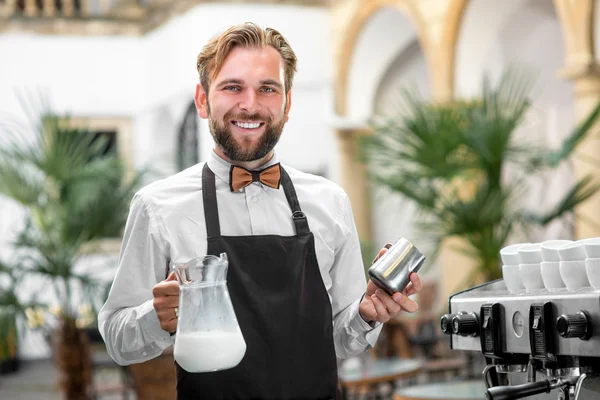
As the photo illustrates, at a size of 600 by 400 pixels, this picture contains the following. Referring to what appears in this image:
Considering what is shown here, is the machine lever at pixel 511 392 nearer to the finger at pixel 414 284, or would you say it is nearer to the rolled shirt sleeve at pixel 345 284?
the finger at pixel 414 284

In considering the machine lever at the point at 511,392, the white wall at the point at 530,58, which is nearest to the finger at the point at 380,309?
the machine lever at the point at 511,392

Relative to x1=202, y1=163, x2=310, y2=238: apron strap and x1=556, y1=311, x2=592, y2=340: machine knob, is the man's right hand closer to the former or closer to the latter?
x1=202, y1=163, x2=310, y2=238: apron strap

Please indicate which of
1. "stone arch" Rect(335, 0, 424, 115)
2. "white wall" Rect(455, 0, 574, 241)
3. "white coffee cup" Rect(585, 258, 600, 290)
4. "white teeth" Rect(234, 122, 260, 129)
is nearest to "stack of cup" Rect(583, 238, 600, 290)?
"white coffee cup" Rect(585, 258, 600, 290)

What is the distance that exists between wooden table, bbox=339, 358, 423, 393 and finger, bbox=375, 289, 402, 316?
333 cm

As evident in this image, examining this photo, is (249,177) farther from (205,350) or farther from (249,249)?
(205,350)

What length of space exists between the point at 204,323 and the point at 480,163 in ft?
10.9

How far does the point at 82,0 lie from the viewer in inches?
526

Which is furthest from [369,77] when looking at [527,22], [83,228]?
[83,228]

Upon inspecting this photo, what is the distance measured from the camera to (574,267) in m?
1.82

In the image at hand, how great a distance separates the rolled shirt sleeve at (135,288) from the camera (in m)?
1.95

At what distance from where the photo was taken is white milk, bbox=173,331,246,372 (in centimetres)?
166

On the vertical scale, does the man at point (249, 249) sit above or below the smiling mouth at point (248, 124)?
below

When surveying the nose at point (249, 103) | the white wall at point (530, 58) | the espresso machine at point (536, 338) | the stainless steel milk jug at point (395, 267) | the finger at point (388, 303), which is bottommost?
the espresso machine at point (536, 338)

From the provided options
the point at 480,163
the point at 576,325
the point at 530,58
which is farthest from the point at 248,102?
the point at 530,58
